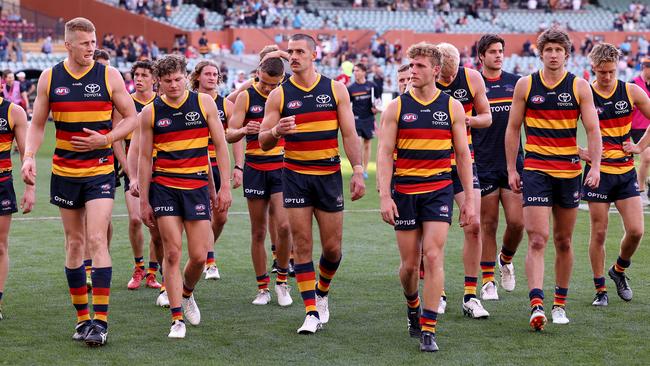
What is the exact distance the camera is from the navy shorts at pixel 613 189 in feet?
29.6

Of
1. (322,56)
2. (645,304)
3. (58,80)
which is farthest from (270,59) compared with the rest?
(322,56)

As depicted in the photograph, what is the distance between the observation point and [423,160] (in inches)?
302

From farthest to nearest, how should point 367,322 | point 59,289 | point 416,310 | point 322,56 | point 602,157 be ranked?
point 322,56 → point 59,289 → point 602,157 → point 367,322 → point 416,310

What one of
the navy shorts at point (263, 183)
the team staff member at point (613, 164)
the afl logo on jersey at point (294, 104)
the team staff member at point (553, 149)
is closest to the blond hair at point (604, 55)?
the team staff member at point (613, 164)

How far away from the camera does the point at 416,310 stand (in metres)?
8.02

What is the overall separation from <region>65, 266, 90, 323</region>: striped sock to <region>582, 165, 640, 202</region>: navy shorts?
13.7ft

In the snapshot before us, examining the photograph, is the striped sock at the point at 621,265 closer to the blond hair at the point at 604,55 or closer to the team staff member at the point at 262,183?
the blond hair at the point at 604,55

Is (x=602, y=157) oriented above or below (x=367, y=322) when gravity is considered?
above

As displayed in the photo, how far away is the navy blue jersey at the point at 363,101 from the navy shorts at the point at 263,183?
11.1 m

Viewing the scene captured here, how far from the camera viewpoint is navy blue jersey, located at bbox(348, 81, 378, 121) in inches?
808

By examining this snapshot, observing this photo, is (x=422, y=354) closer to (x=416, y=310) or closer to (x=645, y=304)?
(x=416, y=310)

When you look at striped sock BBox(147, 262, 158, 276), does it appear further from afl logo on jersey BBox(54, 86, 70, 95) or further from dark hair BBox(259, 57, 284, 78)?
afl logo on jersey BBox(54, 86, 70, 95)

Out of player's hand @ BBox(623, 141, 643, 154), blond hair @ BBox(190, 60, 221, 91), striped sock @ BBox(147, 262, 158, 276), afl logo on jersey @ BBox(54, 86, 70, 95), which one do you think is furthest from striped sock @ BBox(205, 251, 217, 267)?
player's hand @ BBox(623, 141, 643, 154)

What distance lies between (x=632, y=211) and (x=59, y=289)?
5247mm
